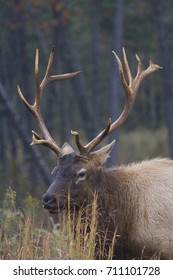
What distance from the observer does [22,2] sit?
2234 cm

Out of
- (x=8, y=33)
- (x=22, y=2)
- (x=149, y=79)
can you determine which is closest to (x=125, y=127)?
(x=149, y=79)

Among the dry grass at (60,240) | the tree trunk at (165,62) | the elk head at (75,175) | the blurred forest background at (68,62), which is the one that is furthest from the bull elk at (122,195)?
the tree trunk at (165,62)

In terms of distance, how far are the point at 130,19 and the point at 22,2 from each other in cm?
500

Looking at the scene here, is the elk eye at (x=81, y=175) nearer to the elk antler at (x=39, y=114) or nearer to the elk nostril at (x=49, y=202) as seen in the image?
the elk antler at (x=39, y=114)

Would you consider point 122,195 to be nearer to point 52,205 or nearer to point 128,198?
point 128,198

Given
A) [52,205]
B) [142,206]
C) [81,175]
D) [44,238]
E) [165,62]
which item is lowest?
[44,238]

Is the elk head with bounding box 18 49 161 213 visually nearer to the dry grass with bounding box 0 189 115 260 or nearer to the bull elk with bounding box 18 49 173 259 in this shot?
the bull elk with bounding box 18 49 173 259

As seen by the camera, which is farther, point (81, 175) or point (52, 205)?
point (81, 175)

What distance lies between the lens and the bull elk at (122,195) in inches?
323

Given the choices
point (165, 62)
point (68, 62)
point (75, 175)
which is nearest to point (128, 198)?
point (75, 175)

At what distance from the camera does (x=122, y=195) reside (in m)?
8.72

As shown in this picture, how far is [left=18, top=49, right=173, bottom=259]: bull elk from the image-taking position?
8211mm

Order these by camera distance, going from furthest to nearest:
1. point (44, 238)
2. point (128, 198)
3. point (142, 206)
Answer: point (128, 198), point (142, 206), point (44, 238)

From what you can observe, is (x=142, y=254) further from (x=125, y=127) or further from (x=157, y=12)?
(x=125, y=127)
